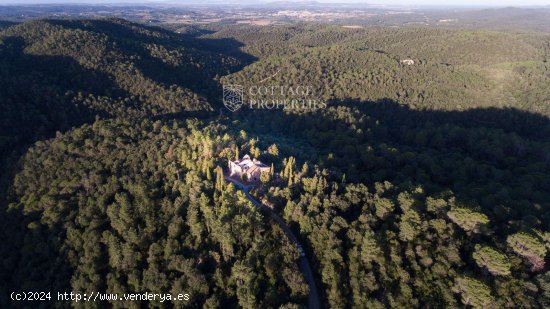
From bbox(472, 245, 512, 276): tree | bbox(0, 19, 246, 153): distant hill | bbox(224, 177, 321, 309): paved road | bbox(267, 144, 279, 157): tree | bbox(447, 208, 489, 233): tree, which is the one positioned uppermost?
bbox(0, 19, 246, 153): distant hill

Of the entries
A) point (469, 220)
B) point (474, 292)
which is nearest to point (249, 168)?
point (469, 220)

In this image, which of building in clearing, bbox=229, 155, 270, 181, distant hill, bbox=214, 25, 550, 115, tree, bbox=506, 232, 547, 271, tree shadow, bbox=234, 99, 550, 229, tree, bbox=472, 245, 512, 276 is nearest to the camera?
tree, bbox=472, 245, 512, 276

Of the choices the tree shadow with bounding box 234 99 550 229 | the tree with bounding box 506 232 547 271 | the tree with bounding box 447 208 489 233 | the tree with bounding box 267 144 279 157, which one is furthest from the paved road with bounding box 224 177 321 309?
the tree with bounding box 506 232 547 271

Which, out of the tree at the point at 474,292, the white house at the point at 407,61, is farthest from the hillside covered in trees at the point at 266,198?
the white house at the point at 407,61

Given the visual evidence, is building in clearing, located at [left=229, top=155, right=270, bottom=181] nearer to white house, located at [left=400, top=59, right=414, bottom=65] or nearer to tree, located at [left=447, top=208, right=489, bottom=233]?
tree, located at [left=447, top=208, right=489, bottom=233]

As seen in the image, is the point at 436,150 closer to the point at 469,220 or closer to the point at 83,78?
the point at 469,220

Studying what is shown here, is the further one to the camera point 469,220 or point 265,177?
point 265,177

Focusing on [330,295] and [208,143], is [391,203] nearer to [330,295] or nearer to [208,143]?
[330,295]
